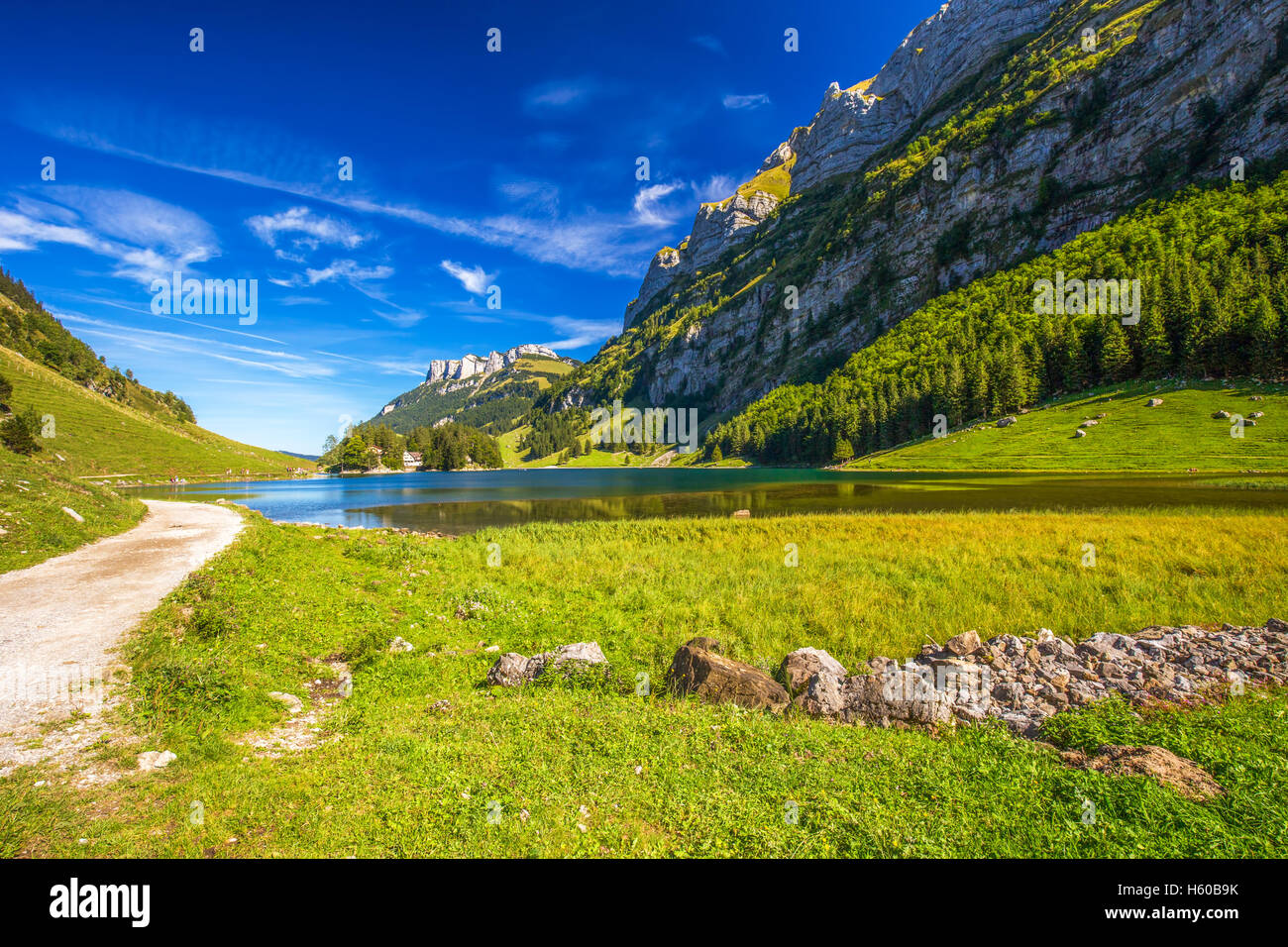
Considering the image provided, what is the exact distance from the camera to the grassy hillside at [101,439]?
8556 cm

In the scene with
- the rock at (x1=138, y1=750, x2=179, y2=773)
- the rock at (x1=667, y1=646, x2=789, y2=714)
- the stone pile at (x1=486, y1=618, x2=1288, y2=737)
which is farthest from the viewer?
the rock at (x1=667, y1=646, x2=789, y2=714)

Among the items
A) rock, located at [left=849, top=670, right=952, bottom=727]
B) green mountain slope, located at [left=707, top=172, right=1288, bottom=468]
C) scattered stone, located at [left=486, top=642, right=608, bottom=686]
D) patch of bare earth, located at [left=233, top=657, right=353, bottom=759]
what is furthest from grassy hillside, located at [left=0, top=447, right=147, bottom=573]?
green mountain slope, located at [left=707, top=172, right=1288, bottom=468]

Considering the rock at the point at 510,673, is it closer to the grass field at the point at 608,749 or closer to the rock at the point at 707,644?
the grass field at the point at 608,749

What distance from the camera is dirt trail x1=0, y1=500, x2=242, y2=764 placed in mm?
7387

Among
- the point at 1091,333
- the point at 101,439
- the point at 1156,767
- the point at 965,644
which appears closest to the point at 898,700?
the point at 1156,767

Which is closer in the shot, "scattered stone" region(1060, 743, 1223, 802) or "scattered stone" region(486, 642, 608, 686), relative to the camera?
"scattered stone" region(1060, 743, 1223, 802)

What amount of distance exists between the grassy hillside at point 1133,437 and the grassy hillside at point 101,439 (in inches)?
6049

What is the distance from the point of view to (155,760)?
6.56 m

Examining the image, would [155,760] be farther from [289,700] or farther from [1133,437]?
[1133,437]

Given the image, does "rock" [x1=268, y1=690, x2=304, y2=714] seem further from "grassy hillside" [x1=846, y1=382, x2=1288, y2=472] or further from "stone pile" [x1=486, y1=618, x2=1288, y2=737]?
"grassy hillside" [x1=846, y1=382, x2=1288, y2=472]

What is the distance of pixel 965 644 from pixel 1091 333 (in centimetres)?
13085

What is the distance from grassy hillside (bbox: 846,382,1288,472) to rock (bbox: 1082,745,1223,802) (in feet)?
265

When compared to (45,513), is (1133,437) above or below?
above
